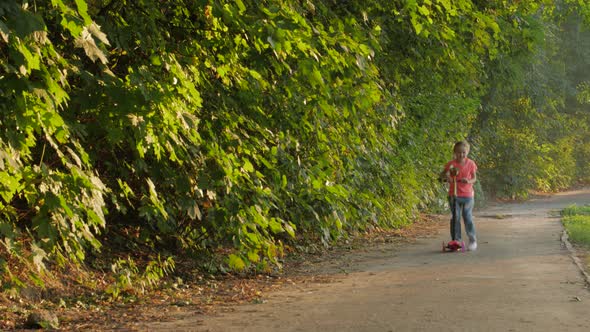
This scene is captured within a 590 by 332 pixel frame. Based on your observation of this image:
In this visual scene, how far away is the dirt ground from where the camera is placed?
7.47 meters

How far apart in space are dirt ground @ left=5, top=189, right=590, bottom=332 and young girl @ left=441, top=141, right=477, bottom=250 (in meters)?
0.77

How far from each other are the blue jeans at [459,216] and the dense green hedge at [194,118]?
1.33 m

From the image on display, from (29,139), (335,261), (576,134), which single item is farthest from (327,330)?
(576,134)

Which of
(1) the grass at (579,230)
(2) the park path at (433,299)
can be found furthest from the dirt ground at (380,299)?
(1) the grass at (579,230)

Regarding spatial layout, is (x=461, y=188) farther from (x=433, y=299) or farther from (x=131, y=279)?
(x=131, y=279)

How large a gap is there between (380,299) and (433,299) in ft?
1.68

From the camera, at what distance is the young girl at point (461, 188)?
1429 cm

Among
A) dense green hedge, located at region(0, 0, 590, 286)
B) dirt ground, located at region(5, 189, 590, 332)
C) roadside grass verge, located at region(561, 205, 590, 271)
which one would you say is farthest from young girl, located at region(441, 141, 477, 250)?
roadside grass verge, located at region(561, 205, 590, 271)

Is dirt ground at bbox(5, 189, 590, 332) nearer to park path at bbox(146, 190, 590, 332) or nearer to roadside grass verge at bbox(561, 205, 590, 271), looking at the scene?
→ park path at bbox(146, 190, 590, 332)

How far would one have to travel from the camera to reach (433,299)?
8688mm

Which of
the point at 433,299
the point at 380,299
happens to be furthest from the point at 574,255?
the point at 380,299

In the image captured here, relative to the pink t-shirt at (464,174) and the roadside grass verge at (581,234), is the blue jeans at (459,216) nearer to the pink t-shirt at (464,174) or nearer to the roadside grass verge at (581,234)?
the pink t-shirt at (464,174)

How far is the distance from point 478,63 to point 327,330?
1345cm

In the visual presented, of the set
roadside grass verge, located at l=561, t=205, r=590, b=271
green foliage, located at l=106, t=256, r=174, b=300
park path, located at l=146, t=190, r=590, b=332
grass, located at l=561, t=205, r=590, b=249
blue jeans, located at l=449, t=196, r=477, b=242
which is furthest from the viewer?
grass, located at l=561, t=205, r=590, b=249
